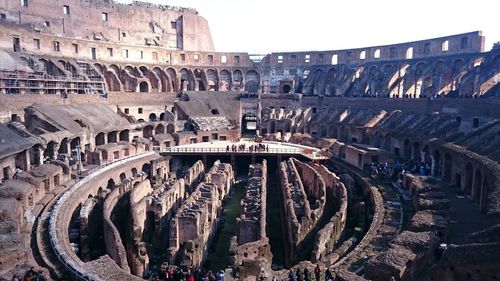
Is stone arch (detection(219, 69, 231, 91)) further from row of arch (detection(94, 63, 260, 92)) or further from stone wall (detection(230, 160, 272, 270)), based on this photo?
stone wall (detection(230, 160, 272, 270))

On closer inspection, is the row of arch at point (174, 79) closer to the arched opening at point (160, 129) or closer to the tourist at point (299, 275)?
the arched opening at point (160, 129)

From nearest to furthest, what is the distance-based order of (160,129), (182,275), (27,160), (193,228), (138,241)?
(182,275) < (138,241) < (193,228) < (27,160) < (160,129)

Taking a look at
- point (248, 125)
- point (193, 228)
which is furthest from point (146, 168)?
point (248, 125)

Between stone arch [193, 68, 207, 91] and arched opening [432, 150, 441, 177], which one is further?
stone arch [193, 68, 207, 91]

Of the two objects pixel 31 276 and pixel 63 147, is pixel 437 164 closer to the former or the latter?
pixel 31 276

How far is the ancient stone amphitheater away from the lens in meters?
13.3

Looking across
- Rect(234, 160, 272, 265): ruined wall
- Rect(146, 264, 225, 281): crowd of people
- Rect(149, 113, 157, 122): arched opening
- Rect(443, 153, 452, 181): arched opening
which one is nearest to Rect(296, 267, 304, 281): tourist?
Rect(234, 160, 272, 265): ruined wall

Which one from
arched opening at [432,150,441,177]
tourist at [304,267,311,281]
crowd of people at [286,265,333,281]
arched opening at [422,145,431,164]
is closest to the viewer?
crowd of people at [286,265,333,281]

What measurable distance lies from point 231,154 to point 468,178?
18393mm

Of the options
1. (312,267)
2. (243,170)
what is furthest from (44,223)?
(243,170)

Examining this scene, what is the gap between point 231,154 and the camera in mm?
33281

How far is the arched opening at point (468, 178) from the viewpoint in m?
19.0

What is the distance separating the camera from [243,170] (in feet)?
116

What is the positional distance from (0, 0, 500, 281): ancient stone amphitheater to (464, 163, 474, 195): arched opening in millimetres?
114
